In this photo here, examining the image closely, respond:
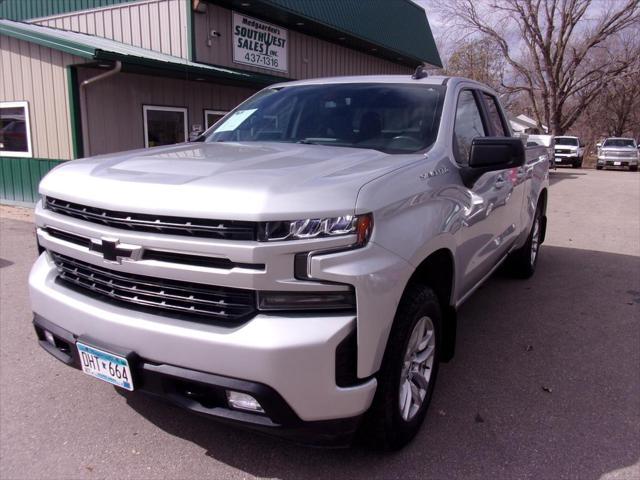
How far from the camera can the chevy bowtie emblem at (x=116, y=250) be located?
2.27 metres

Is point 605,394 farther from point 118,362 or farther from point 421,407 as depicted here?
point 118,362

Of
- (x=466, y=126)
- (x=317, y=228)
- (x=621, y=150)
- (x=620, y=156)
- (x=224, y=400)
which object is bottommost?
(x=620, y=156)

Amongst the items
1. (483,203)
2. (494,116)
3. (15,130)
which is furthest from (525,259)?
(15,130)

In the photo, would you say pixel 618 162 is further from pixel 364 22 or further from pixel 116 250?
pixel 116 250

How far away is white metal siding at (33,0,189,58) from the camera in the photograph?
11727 millimetres

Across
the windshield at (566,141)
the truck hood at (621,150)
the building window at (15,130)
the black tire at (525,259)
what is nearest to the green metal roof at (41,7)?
the building window at (15,130)

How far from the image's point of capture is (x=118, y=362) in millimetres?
2316

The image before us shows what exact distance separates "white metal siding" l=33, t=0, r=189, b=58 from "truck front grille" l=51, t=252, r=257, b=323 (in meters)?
10.4

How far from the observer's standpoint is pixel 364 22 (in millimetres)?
17047

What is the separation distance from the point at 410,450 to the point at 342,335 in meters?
1.08

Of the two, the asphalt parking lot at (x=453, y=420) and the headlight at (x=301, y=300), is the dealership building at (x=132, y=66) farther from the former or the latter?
the headlight at (x=301, y=300)

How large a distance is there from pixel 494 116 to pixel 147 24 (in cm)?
979

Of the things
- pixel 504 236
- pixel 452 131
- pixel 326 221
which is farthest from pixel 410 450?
pixel 504 236

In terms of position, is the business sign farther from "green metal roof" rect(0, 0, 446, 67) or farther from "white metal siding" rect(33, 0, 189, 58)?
"white metal siding" rect(33, 0, 189, 58)
